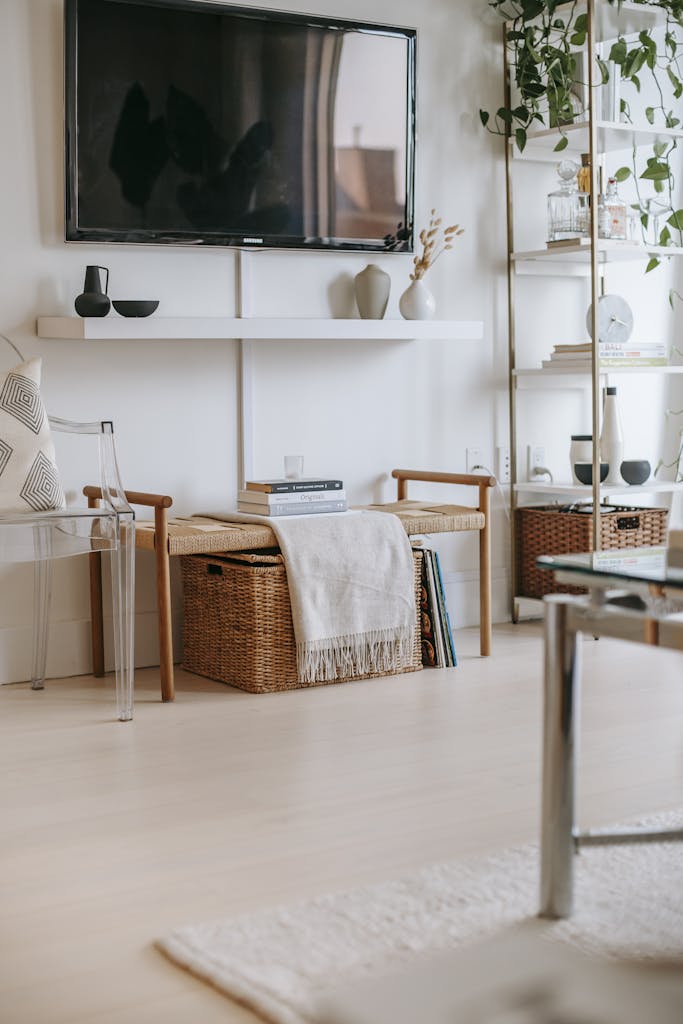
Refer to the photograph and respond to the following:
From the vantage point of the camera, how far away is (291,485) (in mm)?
3830

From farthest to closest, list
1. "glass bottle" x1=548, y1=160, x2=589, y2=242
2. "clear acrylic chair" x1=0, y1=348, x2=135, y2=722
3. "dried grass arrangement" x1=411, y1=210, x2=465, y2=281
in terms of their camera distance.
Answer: "glass bottle" x1=548, y1=160, x2=589, y2=242, "dried grass arrangement" x1=411, y1=210, x2=465, y2=281, "clear acrylic chair" x1=0, y1=348, x2=135, y2=722

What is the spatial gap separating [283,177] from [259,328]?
20.4 inches

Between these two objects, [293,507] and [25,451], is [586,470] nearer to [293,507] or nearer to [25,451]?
[293,507]

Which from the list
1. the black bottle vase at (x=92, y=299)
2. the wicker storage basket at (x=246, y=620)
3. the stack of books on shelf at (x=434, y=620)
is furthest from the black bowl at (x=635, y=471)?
the black bottle vase at (x=92, y=299)

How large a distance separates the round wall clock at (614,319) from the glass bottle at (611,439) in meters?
0.20

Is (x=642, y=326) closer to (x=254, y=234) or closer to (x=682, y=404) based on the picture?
(x=682, y=404)

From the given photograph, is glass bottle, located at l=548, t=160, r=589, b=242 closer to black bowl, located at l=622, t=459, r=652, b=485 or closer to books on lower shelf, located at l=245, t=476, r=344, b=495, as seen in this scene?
black bowl, located at l=622, t=459, r=652, b=485

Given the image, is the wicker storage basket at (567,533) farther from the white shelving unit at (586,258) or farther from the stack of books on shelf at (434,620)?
the stack of books on shelf at (434,620)

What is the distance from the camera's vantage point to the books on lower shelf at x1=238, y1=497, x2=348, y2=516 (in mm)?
3803

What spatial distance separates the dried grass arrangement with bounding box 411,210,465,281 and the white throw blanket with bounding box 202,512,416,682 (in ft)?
2.95

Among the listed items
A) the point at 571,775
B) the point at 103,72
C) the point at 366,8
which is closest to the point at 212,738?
the point at 571,775

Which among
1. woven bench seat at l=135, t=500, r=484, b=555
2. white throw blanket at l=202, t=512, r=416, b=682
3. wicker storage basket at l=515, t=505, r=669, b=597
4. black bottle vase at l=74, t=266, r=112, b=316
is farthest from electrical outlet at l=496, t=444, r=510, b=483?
black bottle vase at l=74, t=266, r=112, b=316

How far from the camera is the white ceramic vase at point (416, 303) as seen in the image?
13.9 feet

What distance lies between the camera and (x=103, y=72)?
3729mm
